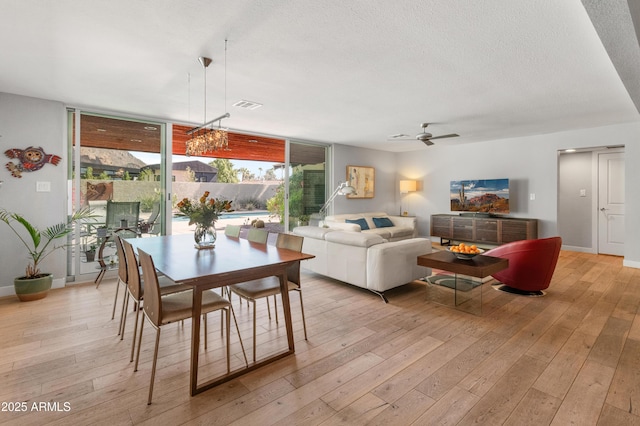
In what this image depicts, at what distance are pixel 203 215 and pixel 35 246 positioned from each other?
256 centimetres

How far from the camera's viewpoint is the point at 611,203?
6160 millimetres

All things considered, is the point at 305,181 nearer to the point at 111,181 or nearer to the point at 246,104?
the point at 246,104

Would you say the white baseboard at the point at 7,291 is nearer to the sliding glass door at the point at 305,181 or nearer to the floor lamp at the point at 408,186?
the sliding glass door at the point at 305,181

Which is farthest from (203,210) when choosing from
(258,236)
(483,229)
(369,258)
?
(483,229)

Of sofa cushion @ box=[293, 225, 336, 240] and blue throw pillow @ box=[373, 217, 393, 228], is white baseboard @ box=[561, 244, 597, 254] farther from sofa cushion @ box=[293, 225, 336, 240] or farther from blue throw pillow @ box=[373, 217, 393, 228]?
sofa cushion @ box=[293, 225, 336, 240]

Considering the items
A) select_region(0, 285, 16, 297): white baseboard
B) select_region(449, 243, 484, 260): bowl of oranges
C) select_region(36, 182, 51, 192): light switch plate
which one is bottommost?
select_region(0, 285, 16, 297): white baseboard

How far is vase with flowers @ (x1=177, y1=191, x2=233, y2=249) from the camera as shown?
2840mm

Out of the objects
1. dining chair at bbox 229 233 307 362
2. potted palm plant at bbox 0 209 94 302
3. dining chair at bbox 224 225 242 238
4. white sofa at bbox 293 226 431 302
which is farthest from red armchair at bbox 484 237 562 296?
potted palm plant at bbox 0 209 94 302

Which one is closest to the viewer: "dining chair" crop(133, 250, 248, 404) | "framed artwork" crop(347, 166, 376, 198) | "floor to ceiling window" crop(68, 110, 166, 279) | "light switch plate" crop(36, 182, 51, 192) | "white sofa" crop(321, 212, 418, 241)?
"dining chair" crop(133, 250, 248, 404)

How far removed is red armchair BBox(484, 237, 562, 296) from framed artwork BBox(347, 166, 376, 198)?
4.28m

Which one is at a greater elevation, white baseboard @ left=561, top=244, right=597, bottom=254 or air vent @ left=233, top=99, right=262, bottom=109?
air vent @ left=233, top=99, right=262, bottom=109

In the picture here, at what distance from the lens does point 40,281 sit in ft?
12.0

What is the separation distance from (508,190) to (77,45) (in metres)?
7.29

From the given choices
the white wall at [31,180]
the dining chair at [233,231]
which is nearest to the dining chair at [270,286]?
the dining chair at [233,231]
